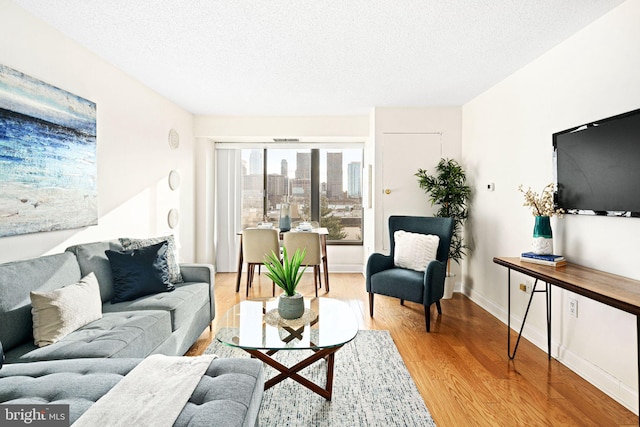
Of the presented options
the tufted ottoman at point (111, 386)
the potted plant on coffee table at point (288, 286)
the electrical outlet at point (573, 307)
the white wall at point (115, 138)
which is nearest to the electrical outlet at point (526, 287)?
the electrical outlet at point (573, 307)

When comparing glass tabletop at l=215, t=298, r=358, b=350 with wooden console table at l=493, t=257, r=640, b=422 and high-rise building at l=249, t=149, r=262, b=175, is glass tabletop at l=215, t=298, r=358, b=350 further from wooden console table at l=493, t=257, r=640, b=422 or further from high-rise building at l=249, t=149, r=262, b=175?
high-rise building at l=249, t=149, r=262, b=175

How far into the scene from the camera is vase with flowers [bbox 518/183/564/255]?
2781mm

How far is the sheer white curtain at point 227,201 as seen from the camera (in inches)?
239

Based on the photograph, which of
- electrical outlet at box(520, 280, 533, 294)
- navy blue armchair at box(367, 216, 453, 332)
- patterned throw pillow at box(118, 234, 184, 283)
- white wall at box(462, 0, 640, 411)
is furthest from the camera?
navy blue armchair at box(367, 216, 453, 332)

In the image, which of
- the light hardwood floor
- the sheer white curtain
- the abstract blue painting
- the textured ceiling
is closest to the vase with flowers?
the light hardwood floor

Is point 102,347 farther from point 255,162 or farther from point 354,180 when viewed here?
point 354,180

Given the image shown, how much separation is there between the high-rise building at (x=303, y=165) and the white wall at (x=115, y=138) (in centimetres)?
176

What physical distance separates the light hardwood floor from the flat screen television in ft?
3.99

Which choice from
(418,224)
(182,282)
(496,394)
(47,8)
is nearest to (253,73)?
(47,8)

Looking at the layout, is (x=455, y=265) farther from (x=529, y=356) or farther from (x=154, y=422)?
(x=154, y=422)

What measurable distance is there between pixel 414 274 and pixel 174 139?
3.52 meters

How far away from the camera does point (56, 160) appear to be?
8.73ft

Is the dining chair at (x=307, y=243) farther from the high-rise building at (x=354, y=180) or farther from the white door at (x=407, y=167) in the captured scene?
the high-rise building at (x=354, y=180)

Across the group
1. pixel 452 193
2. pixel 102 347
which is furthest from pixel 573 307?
pixel 102 347
